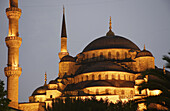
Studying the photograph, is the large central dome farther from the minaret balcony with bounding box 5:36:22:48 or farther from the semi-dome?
the minaret balcony with bounding box 5:36:22:48

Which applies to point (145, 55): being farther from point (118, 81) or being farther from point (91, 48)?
point (91, 48)

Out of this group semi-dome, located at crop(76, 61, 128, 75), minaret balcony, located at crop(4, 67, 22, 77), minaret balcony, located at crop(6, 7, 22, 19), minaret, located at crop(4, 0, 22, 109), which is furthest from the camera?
semi-dome, located at crop(76, 61, 128, 75)

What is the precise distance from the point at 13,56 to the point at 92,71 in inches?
389

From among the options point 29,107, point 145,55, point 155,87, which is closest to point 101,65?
point 145,55

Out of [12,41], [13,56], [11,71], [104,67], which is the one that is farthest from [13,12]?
[104,67]

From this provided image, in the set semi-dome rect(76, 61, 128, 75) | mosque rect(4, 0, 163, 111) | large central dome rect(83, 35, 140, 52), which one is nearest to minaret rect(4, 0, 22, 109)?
mosque rect(4, 0, 163, 111)

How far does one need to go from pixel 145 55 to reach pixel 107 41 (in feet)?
23.3

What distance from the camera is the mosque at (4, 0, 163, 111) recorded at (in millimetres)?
44125

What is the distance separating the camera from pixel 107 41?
181 ft

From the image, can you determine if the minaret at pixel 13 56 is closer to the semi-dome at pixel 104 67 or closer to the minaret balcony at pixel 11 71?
the minaret balcony at pixel 11 71

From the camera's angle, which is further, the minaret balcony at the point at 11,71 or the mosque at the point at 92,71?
the mosque at the point at 92,71

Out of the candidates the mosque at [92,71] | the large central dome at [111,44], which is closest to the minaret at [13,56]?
the mosque at [92,71]

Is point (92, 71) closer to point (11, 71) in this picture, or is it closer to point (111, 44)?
point (111, 44)

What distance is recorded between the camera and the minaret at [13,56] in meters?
42.8
